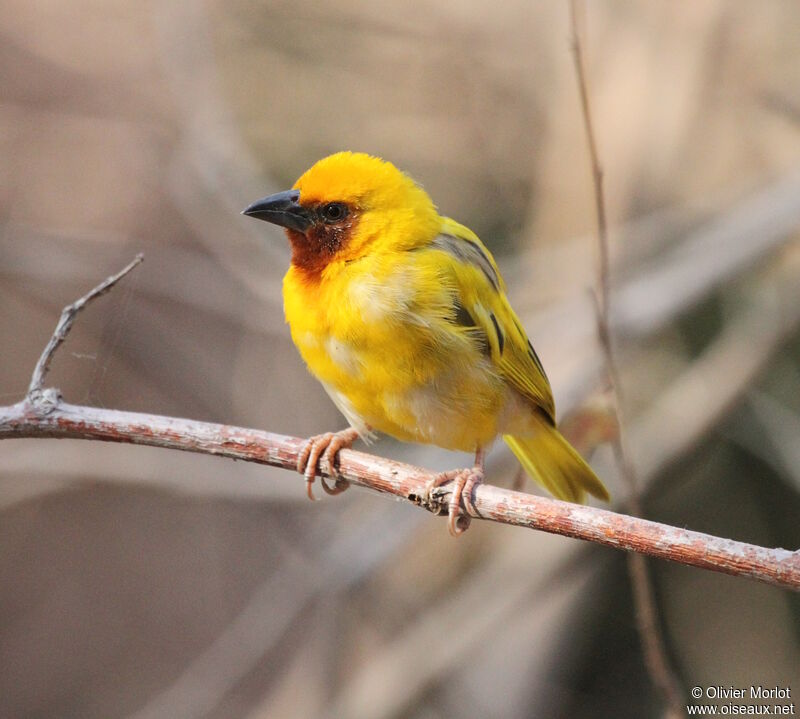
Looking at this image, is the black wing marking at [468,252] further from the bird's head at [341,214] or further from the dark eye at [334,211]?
the dark eye at [334,211]

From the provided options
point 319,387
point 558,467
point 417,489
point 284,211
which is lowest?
point 417,489

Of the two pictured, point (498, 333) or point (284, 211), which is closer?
point (284, 211)

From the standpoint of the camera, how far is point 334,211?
10.2 ft

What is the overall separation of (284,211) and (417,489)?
1.09 meters

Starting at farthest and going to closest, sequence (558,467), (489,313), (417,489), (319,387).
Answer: (319,387)
(558,467)
(489,313)
(417,489)

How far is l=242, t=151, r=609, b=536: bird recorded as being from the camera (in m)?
2.85

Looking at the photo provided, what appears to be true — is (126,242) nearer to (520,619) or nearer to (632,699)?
(520,619)

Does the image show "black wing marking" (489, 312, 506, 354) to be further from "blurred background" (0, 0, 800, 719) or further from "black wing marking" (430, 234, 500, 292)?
"blurred background" (0, 0, 800, 719)

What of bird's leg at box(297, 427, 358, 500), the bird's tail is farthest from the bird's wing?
bird's leg at box(297, 427, 358, 500)

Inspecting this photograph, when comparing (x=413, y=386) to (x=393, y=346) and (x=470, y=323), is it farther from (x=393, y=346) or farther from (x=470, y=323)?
(x=470, y=323)

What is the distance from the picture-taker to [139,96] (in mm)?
6840

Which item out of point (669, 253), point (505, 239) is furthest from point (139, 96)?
point (669, 253)

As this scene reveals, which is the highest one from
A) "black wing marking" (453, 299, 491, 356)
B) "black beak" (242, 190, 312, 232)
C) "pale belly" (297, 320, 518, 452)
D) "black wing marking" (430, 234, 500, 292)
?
"black beak" (242, 190, 312, 232)

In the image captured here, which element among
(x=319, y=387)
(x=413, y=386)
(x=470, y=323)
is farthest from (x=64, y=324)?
(x=319, y=387)
